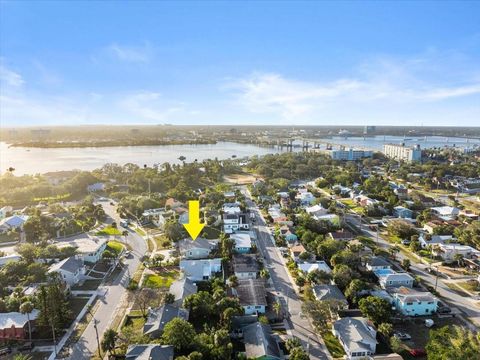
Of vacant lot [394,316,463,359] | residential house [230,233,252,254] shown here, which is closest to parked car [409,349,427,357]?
vacant lot [394,316,463,359]

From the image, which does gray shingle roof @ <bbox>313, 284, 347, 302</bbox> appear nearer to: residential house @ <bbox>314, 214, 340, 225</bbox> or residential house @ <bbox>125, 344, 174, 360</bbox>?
residential house @ <bbox>125, 344, 174, 360</bbox>

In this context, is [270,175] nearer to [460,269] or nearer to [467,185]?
[467,185]

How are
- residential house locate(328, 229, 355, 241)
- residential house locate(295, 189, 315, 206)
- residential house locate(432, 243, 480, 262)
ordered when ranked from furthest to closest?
residential house locate(295, 189, 315, 206) → residential house locate(328, 229, 355, 241) → residential house locate(432, 243, 480, 262)

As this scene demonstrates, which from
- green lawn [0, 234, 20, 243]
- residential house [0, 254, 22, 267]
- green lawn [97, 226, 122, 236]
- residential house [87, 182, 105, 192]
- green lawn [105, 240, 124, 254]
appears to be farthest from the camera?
residential house [87, 182, 105, 192]

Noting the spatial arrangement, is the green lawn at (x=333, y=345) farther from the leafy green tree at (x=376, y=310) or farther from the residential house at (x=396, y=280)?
the residential house at (x=396, y=280)

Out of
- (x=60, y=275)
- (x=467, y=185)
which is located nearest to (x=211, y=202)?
(x=60, y=275)

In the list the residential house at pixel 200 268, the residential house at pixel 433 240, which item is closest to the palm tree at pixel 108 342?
the residential house at pixel 200 268

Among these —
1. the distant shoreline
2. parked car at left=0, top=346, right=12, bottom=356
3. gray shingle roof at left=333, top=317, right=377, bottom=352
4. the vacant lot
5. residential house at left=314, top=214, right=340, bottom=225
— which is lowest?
the vacant lot
